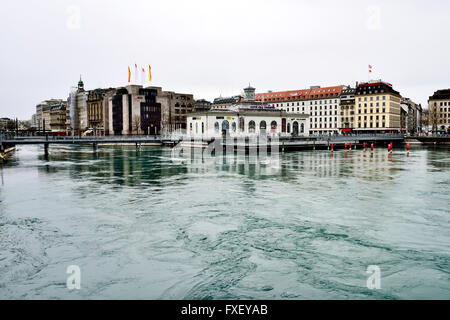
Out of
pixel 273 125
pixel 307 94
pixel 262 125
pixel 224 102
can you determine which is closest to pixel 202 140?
pixel 262 125

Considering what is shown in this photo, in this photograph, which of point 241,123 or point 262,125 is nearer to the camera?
point 241,123

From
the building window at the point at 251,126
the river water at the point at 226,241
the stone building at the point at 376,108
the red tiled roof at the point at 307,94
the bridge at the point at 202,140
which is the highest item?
the red tiled roof at the point at 307,94

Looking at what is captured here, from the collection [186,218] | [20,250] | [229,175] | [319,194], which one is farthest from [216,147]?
[20,250]

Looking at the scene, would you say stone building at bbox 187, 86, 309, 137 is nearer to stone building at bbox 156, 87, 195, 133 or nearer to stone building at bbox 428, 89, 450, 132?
stone building at bbox 156, 87, 195, 133

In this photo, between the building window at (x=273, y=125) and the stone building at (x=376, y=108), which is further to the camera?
the stone building at (x=376, y=108)

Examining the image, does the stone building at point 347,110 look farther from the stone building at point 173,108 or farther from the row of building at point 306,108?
the stone building at point 173,108

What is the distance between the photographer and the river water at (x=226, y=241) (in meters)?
11.9

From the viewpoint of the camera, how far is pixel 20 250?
1491cm

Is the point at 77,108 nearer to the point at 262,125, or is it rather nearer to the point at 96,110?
the point at 96,110

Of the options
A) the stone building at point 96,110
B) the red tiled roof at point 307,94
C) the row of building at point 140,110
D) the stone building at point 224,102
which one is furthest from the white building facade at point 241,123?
the stone building at point 96,110

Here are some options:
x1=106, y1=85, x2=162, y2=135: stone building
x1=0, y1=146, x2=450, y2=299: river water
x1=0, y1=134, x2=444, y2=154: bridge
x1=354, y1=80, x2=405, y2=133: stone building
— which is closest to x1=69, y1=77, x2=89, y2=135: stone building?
x1=106, y1=85, x2=162, y2=135: stone building

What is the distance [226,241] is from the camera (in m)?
16.0
